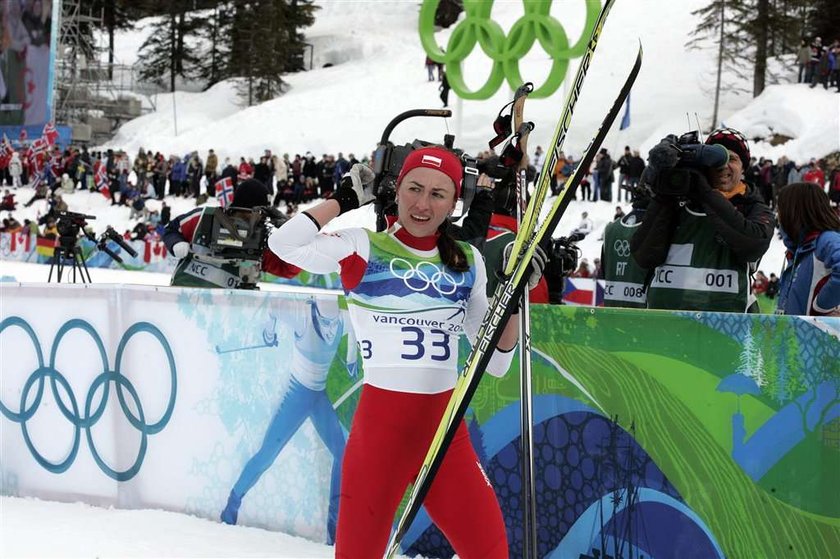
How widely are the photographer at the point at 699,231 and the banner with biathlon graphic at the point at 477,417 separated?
0.65 meters

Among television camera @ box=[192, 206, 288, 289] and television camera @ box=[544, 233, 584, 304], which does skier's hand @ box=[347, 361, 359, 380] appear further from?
television camera @ box=[192, 206, 288, 289]

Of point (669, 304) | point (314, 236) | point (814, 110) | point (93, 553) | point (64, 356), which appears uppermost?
point (814, 110)

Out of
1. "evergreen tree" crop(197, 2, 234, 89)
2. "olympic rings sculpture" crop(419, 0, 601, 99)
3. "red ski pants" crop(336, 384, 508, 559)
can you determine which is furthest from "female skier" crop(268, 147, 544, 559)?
"evergreen tree" crop(197, 2, 234, 89)

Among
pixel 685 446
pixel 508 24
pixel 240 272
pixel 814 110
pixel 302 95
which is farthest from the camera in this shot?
pixel 508 24

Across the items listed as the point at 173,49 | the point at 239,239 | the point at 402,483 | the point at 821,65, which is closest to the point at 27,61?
the point at 173,49

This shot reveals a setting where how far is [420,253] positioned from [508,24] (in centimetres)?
5251

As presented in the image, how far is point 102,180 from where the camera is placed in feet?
102

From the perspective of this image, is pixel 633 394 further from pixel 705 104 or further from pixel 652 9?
pixel 652 9

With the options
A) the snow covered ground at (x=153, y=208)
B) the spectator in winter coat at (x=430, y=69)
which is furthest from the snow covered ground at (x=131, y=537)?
the spectator in winter coat at (x=430, y=69)

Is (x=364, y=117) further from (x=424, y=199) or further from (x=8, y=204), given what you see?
(x=424, y=199)

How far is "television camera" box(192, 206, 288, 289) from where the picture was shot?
6914 millimetres

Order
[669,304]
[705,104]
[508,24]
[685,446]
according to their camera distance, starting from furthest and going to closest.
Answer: [508,24]
[705,104]
[669,304]
[685,446]

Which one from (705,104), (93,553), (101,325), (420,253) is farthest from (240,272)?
(705,104)

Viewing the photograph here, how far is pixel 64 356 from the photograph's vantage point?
5.63 m
